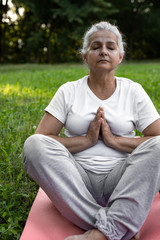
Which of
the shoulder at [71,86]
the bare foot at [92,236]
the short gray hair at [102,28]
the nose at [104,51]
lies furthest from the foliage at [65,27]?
the bare foot at [92,236]

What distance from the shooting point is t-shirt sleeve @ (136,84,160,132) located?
2.50 metres

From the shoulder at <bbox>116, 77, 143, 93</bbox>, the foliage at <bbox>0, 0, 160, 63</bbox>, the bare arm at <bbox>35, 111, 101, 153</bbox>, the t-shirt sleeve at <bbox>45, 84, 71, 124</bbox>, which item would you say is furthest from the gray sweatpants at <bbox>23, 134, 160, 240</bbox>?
the foliage at <bbox>0, 0, 160, 63</bbox>

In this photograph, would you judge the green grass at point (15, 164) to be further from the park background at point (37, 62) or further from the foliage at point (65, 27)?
the foliage at point (65, 27)

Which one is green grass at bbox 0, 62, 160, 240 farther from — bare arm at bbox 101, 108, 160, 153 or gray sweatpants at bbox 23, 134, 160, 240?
bare arm at bbox 101, 108, 160, 153

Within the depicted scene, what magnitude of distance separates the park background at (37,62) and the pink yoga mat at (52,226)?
135mm

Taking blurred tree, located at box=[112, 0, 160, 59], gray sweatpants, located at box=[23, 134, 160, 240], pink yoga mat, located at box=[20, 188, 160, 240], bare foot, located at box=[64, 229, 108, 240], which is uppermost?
blurred tree, located at box=[112, 0, 160, 59]

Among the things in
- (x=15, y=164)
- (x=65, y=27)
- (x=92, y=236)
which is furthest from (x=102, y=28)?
(x=65, y=27)

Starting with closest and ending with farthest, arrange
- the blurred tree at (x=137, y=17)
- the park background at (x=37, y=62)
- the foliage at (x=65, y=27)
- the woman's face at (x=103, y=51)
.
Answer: the woman's face at (x=103, y=51)
the park background at (x=37, y=62)
the foliage at (x=65, y=27)
the blurred tree at (x=137, y=17)

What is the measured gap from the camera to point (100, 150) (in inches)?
98.0

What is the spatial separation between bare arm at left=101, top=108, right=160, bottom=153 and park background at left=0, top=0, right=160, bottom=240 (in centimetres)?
81

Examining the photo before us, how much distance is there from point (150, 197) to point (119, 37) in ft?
4.36

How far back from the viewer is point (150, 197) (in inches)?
78.6

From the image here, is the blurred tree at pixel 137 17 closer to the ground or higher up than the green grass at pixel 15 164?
higher up

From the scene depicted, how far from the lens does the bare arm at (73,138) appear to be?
7.99 ft
